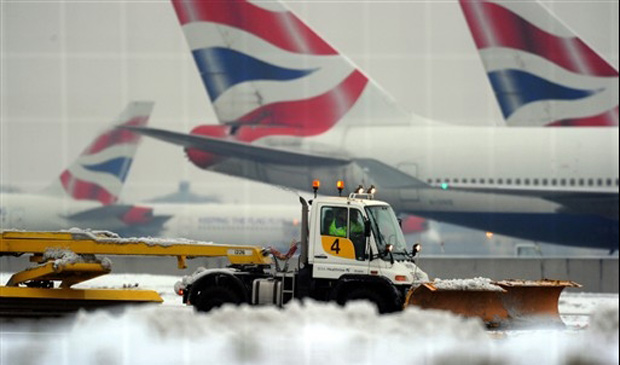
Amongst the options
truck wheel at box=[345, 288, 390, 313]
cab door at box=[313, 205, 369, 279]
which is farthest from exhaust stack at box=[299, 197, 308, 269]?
truck wheel at box=[345, 288, 390, 313]

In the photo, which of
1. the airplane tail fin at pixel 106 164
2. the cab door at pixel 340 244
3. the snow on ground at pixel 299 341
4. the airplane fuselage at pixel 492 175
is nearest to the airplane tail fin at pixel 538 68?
the airplane fuselage at pixel 492 175

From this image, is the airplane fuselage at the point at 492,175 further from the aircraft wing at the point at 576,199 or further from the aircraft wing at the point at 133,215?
the aircraft wing at the point at 133,215

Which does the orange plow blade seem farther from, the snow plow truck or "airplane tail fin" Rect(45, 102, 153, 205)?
"airplane tail fin" Rect(45, 102, 153, 205)

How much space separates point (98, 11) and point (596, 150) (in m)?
13.8

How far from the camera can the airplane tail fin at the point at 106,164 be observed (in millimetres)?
34094

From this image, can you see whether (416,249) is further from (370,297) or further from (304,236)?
(304,236)

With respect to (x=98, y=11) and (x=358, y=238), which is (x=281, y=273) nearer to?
(x=358, y=238)

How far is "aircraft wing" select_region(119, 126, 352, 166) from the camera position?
34.8m

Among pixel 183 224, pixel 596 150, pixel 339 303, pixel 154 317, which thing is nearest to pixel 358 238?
pixel 339 303

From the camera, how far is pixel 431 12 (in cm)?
3391

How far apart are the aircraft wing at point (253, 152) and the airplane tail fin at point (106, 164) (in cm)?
42

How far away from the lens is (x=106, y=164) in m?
34.3

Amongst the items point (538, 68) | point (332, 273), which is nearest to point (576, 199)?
point (538, 68)

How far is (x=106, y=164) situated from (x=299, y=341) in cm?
2161
